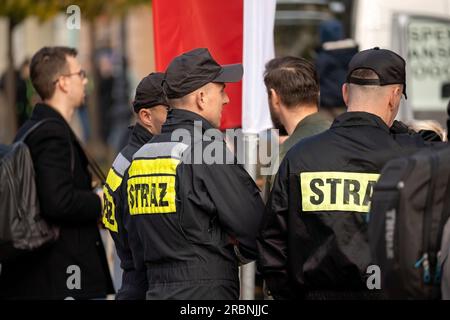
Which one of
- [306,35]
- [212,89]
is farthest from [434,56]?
[212,89]

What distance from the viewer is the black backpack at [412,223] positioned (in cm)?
388

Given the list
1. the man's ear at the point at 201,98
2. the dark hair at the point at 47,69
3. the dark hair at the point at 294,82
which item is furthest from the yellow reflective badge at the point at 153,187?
the dark hair at the point at 47,69

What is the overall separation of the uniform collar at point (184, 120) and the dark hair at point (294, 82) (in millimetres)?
822

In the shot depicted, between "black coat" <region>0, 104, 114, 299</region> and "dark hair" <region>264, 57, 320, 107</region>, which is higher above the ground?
"dark hair" <region>264, 57, 320, 107</region>

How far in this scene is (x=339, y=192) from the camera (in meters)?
4.88

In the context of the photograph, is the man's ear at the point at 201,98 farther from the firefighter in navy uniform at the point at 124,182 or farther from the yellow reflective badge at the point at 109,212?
the yellow reflective badge at the point at 109,212

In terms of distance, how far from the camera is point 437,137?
17.4 feet

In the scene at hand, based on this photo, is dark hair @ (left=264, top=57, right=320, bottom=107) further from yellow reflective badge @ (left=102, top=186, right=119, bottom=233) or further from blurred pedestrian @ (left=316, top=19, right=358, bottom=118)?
blurred pedestrian @ (left=316, top=19, right=358, bottom=118)

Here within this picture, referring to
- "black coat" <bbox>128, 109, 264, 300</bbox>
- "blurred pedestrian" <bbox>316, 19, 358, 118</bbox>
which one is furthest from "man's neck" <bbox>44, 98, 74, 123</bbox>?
"blurred pedestrian" <bbox>316, 19, 358, 118</bbox>

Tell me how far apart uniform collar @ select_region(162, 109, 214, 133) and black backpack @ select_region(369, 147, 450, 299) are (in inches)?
52.6

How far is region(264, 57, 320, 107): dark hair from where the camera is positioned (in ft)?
19.1

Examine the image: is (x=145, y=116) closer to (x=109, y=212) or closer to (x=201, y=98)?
(x=109, y=212)

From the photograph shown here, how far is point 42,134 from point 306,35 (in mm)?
9269
